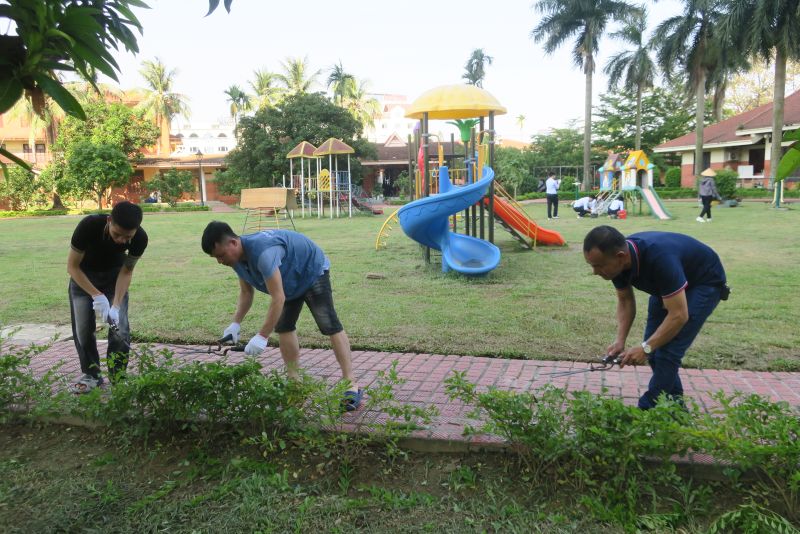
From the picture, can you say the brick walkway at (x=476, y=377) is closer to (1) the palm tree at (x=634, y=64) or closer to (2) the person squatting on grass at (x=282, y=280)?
(2) the person squatting on grass at (x=282, y=280)

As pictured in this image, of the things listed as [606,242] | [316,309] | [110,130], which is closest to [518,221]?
[316,309]

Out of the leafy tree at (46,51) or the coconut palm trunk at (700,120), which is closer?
the leafy tree at (46,51)

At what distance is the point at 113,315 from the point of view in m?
4.05

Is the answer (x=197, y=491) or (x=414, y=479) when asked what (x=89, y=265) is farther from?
(x=414, y=479)

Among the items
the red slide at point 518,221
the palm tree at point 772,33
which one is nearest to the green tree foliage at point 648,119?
the palm tree at point 772,33

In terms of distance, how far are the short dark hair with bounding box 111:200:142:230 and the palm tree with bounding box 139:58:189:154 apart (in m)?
45.3

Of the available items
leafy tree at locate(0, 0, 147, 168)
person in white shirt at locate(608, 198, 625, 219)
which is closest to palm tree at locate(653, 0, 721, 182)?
person in white shirt at locate(608, 198, 625, 219)

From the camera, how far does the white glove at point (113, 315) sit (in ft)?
13.3

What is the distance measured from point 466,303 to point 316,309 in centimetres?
347

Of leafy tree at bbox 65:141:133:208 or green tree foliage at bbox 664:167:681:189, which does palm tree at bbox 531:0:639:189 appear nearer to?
green tree foliage at bbox 664:167:681:189

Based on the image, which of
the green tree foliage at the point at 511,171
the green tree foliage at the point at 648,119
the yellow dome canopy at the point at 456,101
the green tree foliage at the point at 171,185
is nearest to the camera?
the yellow dome canopy at the point at 456,101

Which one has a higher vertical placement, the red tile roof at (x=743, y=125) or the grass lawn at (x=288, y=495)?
the red tile roof at (x=743, y=125)

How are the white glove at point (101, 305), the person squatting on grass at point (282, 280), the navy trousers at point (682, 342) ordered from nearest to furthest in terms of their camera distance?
the navy trousers at point (682, 342) < the person squatting on grass at point (282, 280) < the white glove at point (101, 305)

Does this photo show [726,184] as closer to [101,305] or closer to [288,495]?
[101,305]
